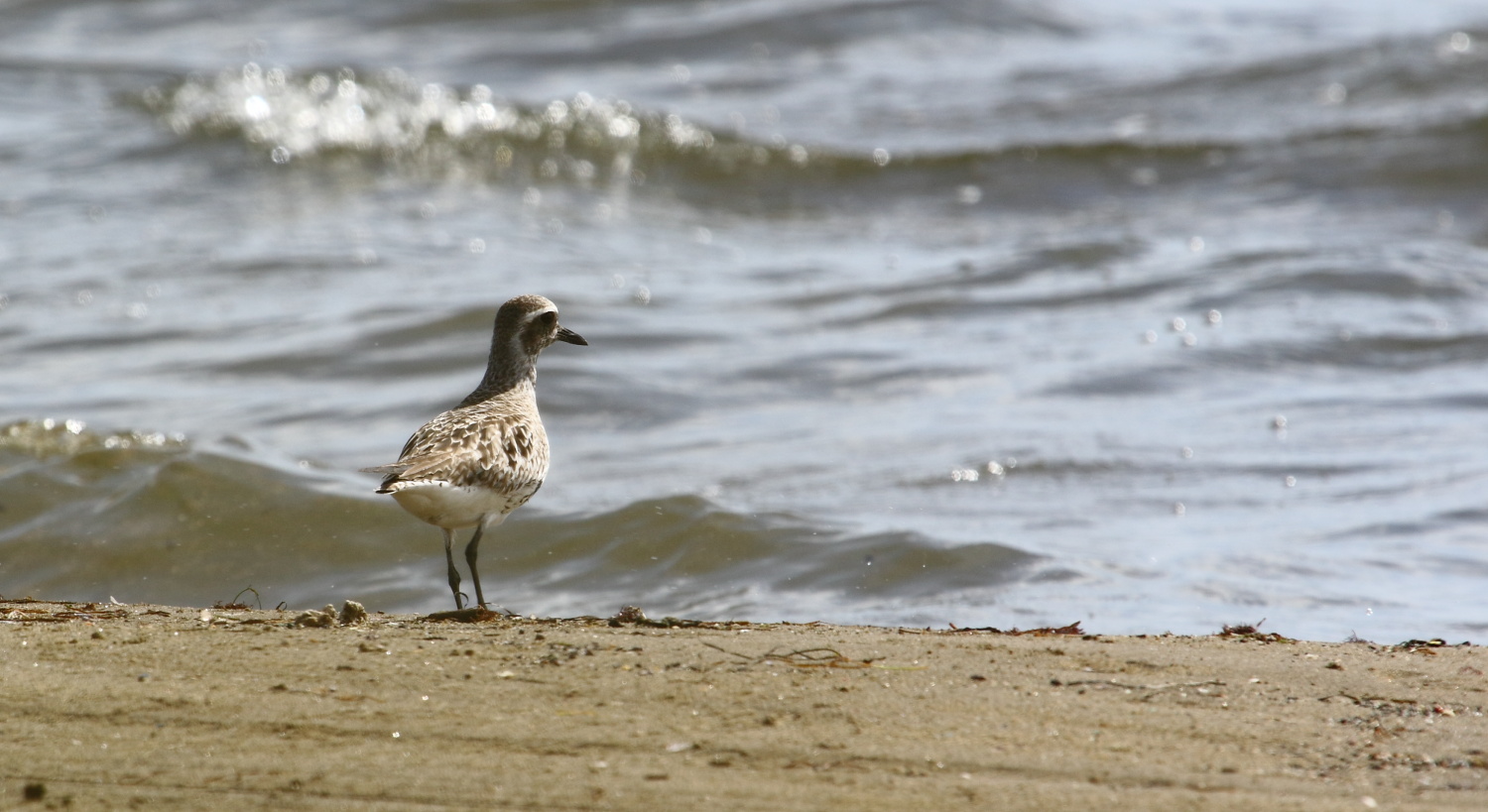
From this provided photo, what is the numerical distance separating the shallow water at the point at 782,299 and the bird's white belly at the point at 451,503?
154cm

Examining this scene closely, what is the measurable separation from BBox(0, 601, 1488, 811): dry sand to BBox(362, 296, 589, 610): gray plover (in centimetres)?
62

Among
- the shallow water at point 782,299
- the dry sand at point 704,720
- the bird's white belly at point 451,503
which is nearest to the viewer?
the dry sand at point 704,720

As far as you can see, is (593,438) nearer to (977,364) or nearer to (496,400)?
(977,364)

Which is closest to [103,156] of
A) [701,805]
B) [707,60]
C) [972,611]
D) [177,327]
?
[177,327]

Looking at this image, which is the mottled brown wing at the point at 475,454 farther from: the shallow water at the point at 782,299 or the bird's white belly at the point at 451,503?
the shallow water at the point at 782,299

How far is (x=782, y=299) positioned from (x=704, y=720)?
9401mm

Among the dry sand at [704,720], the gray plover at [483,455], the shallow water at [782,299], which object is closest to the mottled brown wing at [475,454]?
the gray plover at [483,455]

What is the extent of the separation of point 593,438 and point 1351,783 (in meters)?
6.86

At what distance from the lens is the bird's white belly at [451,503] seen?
5.53m

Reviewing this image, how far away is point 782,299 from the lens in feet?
44.2

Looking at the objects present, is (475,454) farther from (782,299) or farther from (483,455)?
(782,299)

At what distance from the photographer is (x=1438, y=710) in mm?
4570

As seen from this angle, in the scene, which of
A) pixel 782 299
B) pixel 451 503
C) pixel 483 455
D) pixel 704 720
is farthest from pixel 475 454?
pixel 782 299

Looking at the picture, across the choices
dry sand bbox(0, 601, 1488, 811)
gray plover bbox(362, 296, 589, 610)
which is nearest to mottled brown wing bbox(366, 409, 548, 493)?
gray plover bbox(362, 296, 589, 610)
